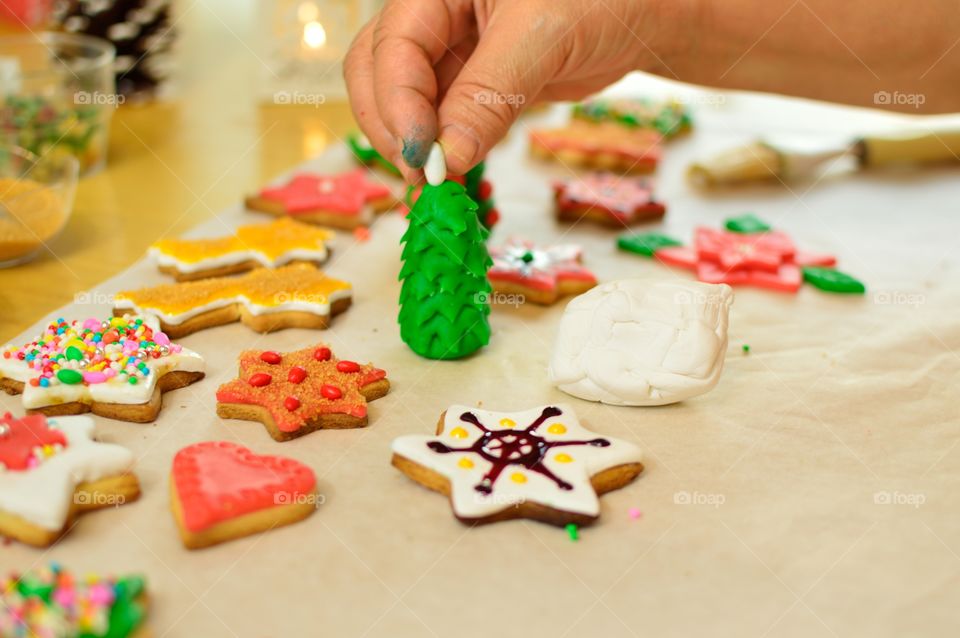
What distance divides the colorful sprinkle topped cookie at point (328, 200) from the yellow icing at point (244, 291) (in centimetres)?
43

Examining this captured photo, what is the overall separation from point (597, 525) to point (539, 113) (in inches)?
89.1

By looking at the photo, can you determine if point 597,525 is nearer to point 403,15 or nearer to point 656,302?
point 656,302

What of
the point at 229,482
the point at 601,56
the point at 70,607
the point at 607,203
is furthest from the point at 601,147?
the point at 70,607

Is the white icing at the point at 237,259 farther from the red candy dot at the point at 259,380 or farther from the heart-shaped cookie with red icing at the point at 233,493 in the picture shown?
the heart-shaped cookie with red icing at the point at 233,493

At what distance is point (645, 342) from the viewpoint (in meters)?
1.68

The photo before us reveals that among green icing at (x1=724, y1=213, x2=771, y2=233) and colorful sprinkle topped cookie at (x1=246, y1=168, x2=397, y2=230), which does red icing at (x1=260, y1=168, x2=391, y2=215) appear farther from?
green icing at (x1=724, y1=213, x2=771, y2=233)

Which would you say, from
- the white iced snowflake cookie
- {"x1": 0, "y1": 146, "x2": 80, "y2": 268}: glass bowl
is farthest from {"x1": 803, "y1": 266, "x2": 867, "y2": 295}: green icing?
{"x1": 0, "y1": 146, "x2": 80, "y2": 268}: glass bowl

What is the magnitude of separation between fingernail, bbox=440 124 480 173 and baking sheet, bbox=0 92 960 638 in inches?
15.0

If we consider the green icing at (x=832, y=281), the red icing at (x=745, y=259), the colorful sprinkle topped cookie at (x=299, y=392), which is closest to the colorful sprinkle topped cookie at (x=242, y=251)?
the colorful sprinkle topped cookie at (x=299, y=392)

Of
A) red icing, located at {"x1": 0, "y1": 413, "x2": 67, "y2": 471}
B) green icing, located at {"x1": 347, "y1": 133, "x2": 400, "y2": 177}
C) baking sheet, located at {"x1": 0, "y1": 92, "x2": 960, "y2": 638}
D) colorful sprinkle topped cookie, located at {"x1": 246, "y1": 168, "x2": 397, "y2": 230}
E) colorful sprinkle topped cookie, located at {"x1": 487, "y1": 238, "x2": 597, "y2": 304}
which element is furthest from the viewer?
green icing, located at {"x1": 347, "y1": 133, "x2": 400, "y2": 177}

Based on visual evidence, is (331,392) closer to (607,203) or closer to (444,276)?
(444,276)

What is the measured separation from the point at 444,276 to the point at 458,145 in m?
0.26

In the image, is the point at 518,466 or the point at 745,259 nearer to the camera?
the point at 518,466

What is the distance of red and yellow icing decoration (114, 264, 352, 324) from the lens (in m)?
1.92
